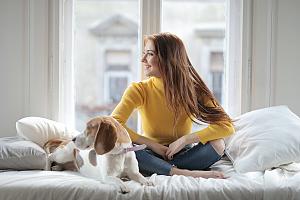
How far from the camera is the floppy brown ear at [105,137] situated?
1789mm

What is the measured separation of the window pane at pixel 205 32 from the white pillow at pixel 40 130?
3.26 feet

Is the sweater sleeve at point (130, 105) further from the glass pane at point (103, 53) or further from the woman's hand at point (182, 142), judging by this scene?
the glass pane at point (103, 53)

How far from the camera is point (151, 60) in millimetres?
2232

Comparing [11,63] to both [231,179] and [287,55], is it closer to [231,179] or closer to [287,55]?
[231,179]

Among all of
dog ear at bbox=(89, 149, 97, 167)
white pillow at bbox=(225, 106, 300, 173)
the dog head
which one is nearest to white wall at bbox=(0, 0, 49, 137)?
dog ear at bbox=(89, 149, 97, 167)

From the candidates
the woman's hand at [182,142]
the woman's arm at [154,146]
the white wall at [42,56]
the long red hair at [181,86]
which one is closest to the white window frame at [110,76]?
the white wall at [42,56]

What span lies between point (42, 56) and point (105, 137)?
1106mm

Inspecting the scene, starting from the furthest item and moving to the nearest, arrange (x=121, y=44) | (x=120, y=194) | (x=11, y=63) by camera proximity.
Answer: (x=121, y=44)
(x=11, y=63)
(x=120, y=194)

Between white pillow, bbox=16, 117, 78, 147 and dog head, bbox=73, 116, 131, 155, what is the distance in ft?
1.51

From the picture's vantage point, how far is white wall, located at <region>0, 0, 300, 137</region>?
105 inches

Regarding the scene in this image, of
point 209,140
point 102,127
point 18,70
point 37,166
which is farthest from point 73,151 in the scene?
point 18,70

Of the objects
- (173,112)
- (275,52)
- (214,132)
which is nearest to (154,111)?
(173,112)

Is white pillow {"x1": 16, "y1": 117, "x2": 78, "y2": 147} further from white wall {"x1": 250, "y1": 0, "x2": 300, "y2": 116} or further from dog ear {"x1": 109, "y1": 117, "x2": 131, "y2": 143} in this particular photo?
white wall {"x1": 250, "y1": 0, "x2": 300, "y2": 116}

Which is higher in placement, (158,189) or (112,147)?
(112,147)
